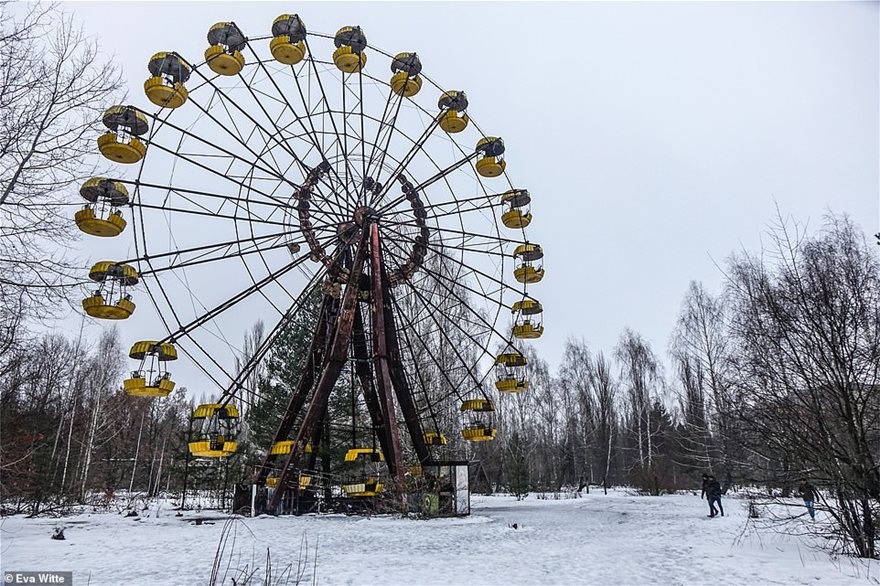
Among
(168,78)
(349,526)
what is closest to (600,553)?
(349,526)

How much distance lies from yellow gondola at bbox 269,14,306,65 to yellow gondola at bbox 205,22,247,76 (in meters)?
1.36

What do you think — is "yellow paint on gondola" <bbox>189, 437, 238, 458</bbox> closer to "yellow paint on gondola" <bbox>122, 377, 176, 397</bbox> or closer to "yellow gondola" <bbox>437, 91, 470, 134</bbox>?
"yellow paint on gondola" <bbox>122, 377, 176, 397</bbox>

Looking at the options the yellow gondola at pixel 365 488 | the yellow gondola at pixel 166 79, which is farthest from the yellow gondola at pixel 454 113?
the yellow gondola at pixel 365 488

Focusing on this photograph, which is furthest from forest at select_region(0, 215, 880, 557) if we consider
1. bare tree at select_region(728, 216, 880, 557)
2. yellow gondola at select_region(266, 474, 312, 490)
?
yellow gondola at select_region(266, 474, 312, 490)

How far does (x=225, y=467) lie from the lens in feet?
83.5

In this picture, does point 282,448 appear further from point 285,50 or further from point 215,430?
point 285,50

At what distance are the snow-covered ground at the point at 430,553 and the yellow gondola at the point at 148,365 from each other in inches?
138

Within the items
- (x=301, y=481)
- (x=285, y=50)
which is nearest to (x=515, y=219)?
(x=285, y=50)

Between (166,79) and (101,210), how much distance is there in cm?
425

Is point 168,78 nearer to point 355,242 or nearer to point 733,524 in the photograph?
point 355,242

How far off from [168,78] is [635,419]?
134 ft

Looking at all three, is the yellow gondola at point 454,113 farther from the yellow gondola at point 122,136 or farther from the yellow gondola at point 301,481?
the yellow gondola at point 301,481

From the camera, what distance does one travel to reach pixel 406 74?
690 inches

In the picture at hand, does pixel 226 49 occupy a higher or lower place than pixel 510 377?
higher
